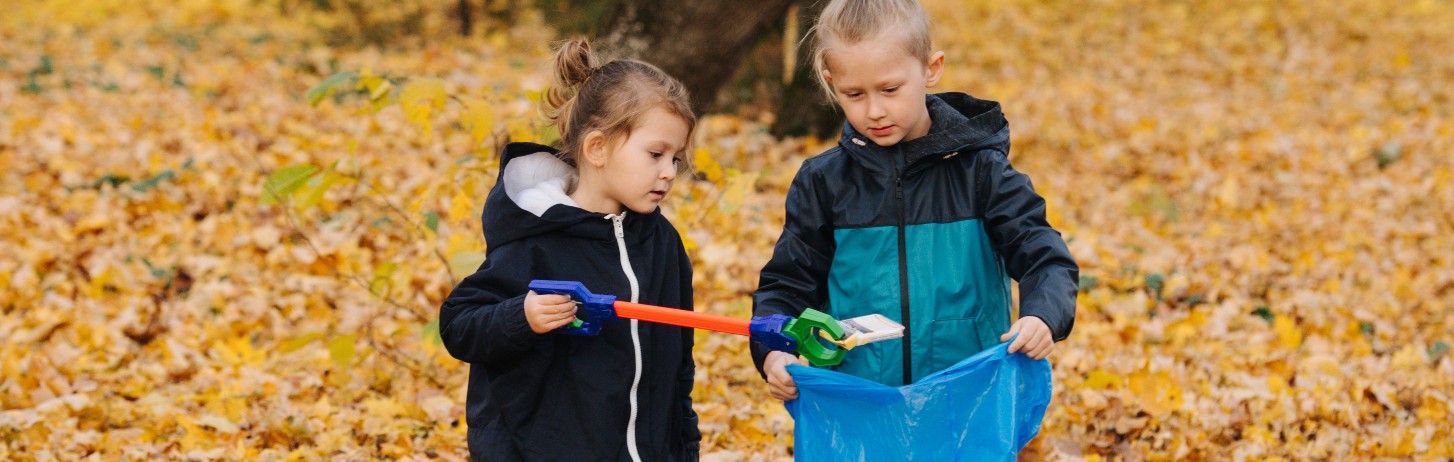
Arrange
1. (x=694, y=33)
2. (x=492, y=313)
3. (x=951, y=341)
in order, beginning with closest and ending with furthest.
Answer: (x=492, y=313)
(x=951, y=341)
(x=694, y=33)

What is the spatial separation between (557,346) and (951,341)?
0.78m

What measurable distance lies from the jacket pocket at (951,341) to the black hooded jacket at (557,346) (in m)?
0.52

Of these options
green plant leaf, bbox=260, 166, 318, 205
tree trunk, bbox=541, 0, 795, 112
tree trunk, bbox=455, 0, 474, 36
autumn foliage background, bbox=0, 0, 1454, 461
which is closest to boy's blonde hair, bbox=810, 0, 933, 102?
autumn foliage background, bbox=0, 0, 1454, 461

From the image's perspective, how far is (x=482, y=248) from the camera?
11.3ft

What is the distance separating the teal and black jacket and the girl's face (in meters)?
0.32

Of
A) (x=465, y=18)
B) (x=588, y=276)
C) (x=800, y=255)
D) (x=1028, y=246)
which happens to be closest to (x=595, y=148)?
(x=588, y=276)

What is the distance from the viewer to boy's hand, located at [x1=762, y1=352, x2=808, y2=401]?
2.25 metres

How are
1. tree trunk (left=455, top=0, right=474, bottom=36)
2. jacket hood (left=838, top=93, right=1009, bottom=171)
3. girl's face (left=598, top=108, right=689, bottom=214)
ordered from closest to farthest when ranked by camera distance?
1. girl's face (left=598, top=108, right=689, bottom=214)
2. jacket hood (left=838, top=93, right=1009, bottom=171)
3. tree trunk (left=455, top=0, right=474, bottom=36)

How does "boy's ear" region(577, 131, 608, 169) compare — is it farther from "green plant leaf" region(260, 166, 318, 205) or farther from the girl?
"green plant leaf" region(260, 166, 318, 205)

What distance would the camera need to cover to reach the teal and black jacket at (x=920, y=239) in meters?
2.31

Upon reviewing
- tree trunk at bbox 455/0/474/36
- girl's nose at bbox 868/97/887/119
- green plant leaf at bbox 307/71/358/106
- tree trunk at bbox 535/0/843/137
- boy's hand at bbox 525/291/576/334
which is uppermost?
tree trunk at bbox 455/0/474/36

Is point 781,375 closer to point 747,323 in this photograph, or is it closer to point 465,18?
point 747,323

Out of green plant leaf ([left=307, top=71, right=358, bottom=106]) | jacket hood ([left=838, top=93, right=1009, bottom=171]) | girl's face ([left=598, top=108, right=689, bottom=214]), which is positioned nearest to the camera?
girl's face ([left=598, top=108, right=689, bottom=214])

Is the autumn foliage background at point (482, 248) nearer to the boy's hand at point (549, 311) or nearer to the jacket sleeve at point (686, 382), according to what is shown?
the jacket sleeve at point (686, 382)
